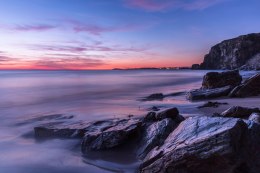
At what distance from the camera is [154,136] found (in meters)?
6.13

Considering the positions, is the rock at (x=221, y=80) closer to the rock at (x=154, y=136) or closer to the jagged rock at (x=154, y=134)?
the jagged rock at (x=154, y=134)

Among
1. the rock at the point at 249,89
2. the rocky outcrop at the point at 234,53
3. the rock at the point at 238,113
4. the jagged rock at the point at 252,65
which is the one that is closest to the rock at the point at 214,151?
the rock at the point at 238,113

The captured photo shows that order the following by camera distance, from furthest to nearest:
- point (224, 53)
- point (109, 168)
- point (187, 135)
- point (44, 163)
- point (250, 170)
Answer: point (224, 53) → point (44, 163) → point (109, 168) → point (187, 135) → point (250, 170)

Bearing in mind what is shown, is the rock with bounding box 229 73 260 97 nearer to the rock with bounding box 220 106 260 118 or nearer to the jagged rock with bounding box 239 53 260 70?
the rock with bounding box 220 106 260 118

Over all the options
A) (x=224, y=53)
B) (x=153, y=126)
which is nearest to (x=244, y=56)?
(x=224, y=53)

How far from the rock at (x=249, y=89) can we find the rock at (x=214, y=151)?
28.4 ft

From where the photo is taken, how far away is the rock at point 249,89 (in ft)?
42.0

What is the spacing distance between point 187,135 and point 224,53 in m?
140

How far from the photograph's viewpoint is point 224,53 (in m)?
137

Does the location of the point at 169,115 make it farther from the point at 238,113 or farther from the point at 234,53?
the point at 234,53

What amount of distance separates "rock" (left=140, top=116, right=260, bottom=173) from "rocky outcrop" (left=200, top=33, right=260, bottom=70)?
112 meters

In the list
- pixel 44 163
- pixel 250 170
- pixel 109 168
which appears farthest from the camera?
pixel 44 163

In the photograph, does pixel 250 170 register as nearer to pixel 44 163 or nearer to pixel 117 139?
pixel 117 139

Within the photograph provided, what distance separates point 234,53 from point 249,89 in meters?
122
